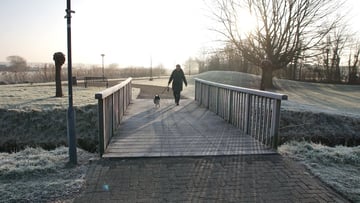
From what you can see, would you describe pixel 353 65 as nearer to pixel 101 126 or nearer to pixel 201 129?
pixel 201 129

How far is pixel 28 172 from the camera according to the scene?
12.4 ft

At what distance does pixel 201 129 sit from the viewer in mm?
6602

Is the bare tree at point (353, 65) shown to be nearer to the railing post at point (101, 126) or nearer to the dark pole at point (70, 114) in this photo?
the railing post at point (101, 126)

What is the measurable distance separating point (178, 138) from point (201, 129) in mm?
1043

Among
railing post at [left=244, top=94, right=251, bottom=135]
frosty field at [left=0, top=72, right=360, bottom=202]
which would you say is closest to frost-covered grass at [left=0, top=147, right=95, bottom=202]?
frosty field at [left=0, top=72, right=360, bottom=202]

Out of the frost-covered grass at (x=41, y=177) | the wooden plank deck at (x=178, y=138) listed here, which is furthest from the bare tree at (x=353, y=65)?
the frost-covered grass at (x=41, y=177)

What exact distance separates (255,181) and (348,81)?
36278mm

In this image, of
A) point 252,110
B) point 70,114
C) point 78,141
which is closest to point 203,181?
point 70,114

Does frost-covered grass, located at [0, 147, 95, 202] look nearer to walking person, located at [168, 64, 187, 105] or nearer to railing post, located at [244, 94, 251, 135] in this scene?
railing post, located at [244, 94, 251, 135]

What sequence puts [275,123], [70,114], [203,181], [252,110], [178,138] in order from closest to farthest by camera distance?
[203,181] < [70,114] < [275,123] < [178,138] < [252,110]

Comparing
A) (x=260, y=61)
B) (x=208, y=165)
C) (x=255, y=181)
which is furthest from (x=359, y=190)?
(x=260, y=61)

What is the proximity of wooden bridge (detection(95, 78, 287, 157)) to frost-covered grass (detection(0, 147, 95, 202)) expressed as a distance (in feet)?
2.27

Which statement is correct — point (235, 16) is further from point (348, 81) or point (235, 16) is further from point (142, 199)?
point (142, 199)

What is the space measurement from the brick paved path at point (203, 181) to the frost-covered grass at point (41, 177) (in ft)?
0.61
